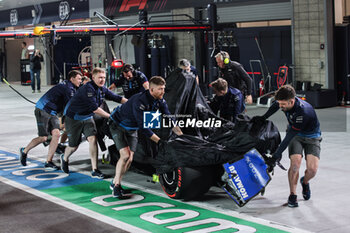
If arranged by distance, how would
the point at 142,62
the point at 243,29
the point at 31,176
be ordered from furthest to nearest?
the point at 243,29
the point at 142,62
the point at 31,176

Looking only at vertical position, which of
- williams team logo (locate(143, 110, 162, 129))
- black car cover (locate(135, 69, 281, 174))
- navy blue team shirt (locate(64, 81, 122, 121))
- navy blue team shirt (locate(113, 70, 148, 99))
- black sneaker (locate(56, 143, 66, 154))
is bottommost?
black sneaker (locate(56, 143, 66, 154))

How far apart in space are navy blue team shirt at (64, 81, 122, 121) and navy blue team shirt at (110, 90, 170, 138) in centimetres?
97

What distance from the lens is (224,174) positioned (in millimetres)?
7254

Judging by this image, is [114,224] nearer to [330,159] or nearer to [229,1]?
[330,159]

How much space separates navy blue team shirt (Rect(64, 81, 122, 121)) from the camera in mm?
9133

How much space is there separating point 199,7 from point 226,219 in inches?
672

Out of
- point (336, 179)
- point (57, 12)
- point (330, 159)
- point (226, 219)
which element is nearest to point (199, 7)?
point (57, 12)

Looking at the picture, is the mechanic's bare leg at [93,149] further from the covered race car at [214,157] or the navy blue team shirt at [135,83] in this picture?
the navy blue team shirt at [135,83]

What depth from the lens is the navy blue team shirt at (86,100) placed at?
9.13m

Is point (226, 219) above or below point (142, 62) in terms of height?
below

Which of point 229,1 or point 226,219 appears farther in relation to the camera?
point 229,1

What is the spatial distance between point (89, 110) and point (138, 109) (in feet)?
6.60

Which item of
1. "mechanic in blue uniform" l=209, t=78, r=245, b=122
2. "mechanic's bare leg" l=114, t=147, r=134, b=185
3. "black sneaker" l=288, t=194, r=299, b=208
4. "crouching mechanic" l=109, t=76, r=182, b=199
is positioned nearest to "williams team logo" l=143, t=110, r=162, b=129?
"crouching mechanic" l=109, t=76, r=182, b=199

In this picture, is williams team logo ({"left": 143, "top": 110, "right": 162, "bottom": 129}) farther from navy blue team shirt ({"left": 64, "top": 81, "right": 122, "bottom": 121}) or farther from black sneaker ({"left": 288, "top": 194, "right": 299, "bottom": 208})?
black sneaker ({"left": 288, "top": 194, "right": 299, "bottom": 208})
